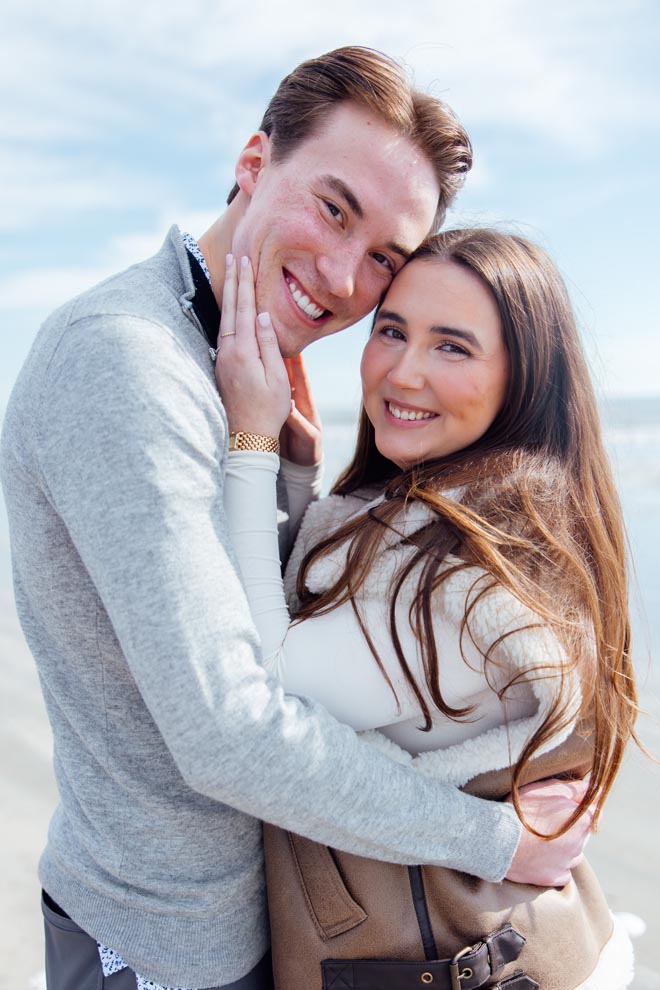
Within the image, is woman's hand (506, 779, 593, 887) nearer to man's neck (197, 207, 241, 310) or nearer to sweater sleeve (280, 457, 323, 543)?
sweater sleeve (280, 457, 323, 543)

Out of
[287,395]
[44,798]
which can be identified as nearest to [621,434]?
[44,798]

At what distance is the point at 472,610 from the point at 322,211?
3.24 feet

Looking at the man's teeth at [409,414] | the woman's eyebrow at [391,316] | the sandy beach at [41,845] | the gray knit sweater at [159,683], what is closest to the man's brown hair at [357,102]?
the woman's eyebrow at [391,316]

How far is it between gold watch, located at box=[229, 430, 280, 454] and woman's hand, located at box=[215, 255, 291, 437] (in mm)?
10

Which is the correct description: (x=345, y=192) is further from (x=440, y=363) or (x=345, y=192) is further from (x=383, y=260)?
(x=440, y=363)

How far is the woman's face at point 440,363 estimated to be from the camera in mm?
2037

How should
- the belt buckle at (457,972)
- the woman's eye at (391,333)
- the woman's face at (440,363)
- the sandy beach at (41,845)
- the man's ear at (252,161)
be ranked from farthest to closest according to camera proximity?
1. the sandy beach at (41,845)
2. the woman's eye at (391,333)
3. the woman's face at (440,363)
4. the man's ear at (252,161)
5. the belt buckle at (457,972)

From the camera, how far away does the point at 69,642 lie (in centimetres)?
143

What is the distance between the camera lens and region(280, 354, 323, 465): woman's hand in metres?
2.48

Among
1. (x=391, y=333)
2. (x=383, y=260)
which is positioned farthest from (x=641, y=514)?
(x=383, y=260)

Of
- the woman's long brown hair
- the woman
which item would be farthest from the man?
the woman's long brown hair

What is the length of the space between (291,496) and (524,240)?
1003mm

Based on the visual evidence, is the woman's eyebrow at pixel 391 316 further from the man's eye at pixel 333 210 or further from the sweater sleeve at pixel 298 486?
the sweater sleeve at pixel 298 486

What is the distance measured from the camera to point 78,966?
1.58 m
